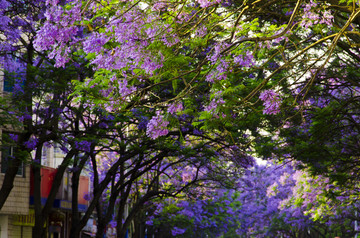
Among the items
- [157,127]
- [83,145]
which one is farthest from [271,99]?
[83,145]

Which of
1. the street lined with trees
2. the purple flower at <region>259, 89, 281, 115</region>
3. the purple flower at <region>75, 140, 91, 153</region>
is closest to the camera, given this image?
the street lined with trees

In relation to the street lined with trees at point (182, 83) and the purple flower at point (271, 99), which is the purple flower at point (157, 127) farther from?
the purple flower at point (271, 99)

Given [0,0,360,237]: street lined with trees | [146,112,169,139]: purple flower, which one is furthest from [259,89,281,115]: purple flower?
[146,112,169,139]: purple flower

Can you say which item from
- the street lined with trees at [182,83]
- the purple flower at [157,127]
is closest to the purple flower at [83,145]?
the street lined with trees at [182,83]

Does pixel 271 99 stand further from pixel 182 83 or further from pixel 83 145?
pixel 83 145

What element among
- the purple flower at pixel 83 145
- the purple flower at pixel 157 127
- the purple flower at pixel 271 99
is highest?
the purple flower at pixel 83 145

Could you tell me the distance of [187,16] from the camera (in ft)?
28.5

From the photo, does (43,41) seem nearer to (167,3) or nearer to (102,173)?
(167,3)

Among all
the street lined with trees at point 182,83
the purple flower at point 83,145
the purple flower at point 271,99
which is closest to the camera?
the street lined with trees at point 182,83

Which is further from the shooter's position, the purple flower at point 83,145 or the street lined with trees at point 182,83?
the purple flower at point 83,145

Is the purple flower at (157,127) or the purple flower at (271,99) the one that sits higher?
the purple flower at (271,99)

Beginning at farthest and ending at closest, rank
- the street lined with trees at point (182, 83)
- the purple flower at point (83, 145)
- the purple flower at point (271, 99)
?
1. the purple flower at point (83, 145)
2. the purple flower at point (271, 99)
3. the street lined with trees at point (182, 83)

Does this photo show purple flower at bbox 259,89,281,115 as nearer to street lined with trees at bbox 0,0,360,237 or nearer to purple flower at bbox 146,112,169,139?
street lined with trees at bbox 0,0,360,237

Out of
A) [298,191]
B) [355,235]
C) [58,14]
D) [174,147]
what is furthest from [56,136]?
[355,235]
